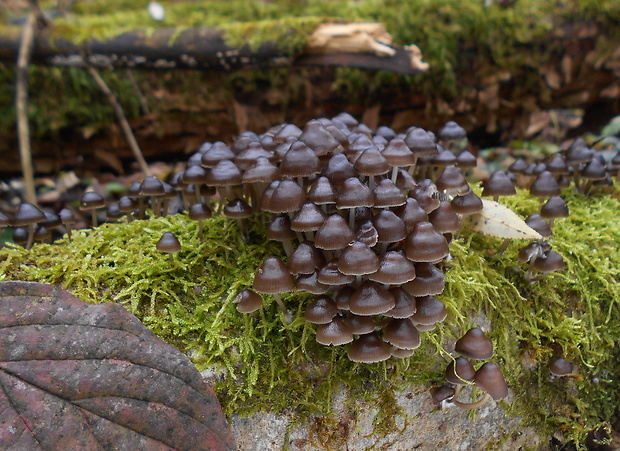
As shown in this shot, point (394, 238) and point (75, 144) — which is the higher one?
point (394, 238)

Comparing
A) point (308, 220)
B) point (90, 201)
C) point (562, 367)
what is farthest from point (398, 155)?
point (90, 201)

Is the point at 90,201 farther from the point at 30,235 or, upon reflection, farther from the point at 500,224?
the point at 500,224

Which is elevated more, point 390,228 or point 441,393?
point 390,228

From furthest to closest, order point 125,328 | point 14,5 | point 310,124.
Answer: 1. point 14,5
2. point 310,124
3. point 125,328

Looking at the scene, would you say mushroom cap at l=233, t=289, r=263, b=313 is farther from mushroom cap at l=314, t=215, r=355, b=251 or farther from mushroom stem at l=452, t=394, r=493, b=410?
mushroom stem at l=452, t=394, r=493, b=410

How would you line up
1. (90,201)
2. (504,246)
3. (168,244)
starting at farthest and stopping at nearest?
(90,201) → (504,246) → (168,244)

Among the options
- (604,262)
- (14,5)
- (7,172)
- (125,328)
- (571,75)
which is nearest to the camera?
(125,328)

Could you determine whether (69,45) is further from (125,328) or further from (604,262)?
(604,262)

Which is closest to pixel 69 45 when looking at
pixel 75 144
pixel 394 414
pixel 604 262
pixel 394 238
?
pixel 75 144
